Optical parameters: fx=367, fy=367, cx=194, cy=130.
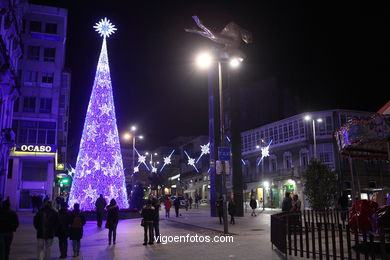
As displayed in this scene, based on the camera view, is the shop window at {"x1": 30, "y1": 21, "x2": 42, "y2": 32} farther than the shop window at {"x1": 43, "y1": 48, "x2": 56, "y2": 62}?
No

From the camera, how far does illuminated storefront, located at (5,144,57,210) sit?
38062 mm

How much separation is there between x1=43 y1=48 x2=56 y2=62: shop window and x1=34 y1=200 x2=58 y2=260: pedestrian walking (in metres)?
36.4

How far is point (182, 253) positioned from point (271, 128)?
41.2m

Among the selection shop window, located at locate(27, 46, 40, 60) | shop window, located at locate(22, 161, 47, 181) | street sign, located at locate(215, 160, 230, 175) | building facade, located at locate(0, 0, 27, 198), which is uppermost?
shop window, located at locate(27, 46, 40, 60)

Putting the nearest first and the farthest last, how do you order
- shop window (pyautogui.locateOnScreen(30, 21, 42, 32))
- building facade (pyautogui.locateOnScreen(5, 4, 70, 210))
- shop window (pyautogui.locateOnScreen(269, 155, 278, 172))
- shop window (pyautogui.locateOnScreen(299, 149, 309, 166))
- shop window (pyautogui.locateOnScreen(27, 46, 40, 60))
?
building facade (pyautogui.locateOnScreen(5, 4, 70, 210)) < shop window (pyautogui.locateOnScreen(27, 46, 40, 60)) < shop window (pyautogui.locateOnScreen(30, 21, 42, 32)) < shop window (pyautogui.locateOnScreen(299, 149, 309, 166)) < shop window (pyautogui.locateOnScreen(269, 155, 278, 172))

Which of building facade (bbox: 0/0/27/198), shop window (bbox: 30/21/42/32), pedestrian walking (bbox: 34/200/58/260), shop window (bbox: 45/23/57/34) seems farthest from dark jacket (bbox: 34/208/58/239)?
shop window (bbox: 45/23/57/34)

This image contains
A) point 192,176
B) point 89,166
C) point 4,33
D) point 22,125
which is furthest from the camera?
point 192,176

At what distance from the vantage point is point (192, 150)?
82000mm

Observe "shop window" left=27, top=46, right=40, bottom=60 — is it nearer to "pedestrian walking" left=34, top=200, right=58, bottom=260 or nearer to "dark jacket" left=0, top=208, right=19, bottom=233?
"dark jacket" left=0, top=208, right=19, bottom=233

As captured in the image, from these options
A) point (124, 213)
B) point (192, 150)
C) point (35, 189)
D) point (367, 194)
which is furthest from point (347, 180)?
point (192, 150)

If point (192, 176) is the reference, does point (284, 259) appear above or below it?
below

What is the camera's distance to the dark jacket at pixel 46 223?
9.28 metres

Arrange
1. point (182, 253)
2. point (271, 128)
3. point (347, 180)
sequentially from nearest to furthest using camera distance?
1. point (182, 253)
2. point (347, 180)
3. point (271, 128)

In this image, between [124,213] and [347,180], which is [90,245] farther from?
[347,180]
